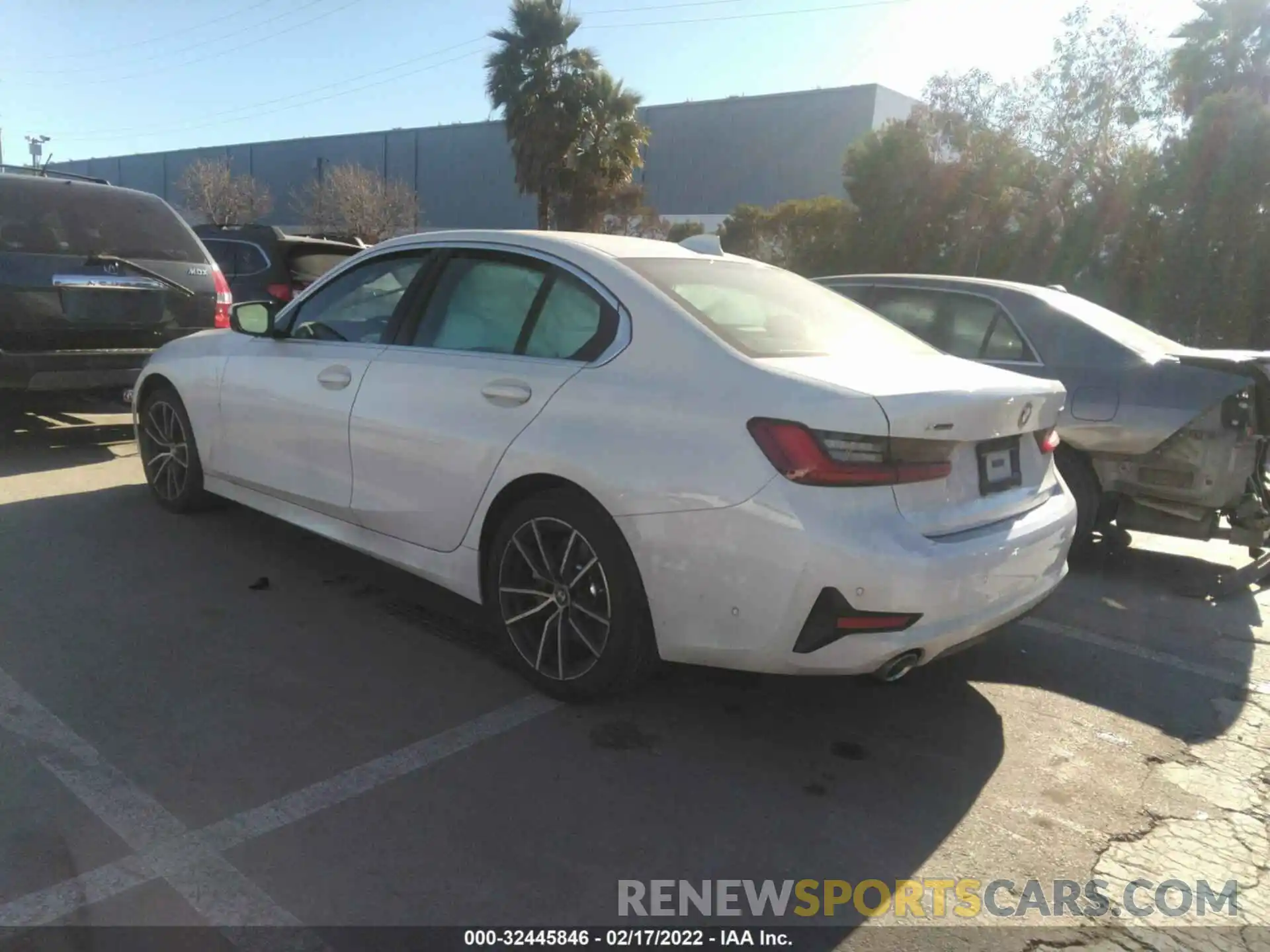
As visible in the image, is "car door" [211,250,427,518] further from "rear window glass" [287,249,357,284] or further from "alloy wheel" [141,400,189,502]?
"rear window glass" [287,249,357,284]

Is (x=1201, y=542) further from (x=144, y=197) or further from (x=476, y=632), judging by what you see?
(x=144, y=197)

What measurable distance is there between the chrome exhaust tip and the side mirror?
3400mm

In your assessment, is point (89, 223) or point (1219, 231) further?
point (1219, 231)

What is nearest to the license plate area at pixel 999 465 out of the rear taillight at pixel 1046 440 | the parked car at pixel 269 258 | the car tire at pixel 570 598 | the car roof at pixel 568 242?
the rear taillight at pixel 1046 440

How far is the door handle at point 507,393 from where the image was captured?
355 centimetres

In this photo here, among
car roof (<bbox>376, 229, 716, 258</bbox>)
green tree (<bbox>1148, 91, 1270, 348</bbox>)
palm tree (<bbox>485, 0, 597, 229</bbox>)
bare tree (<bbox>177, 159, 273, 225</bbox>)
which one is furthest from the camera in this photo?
bare tree (<bbox>177, 159, 273, 225</bbox>)

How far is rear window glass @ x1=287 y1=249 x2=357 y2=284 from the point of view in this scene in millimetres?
9945

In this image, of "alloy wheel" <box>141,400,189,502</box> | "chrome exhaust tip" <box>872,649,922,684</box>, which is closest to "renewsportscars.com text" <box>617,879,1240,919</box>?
"chrome exhaust tip" <box>872,649,922,684</box>

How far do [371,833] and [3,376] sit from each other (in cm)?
526

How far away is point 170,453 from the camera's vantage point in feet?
18.4

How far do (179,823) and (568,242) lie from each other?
2.38 m

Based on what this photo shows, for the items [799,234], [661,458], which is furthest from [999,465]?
[799,234]

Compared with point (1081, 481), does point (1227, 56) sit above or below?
above

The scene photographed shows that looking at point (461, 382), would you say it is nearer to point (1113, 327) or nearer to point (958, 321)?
point (958, 321)
